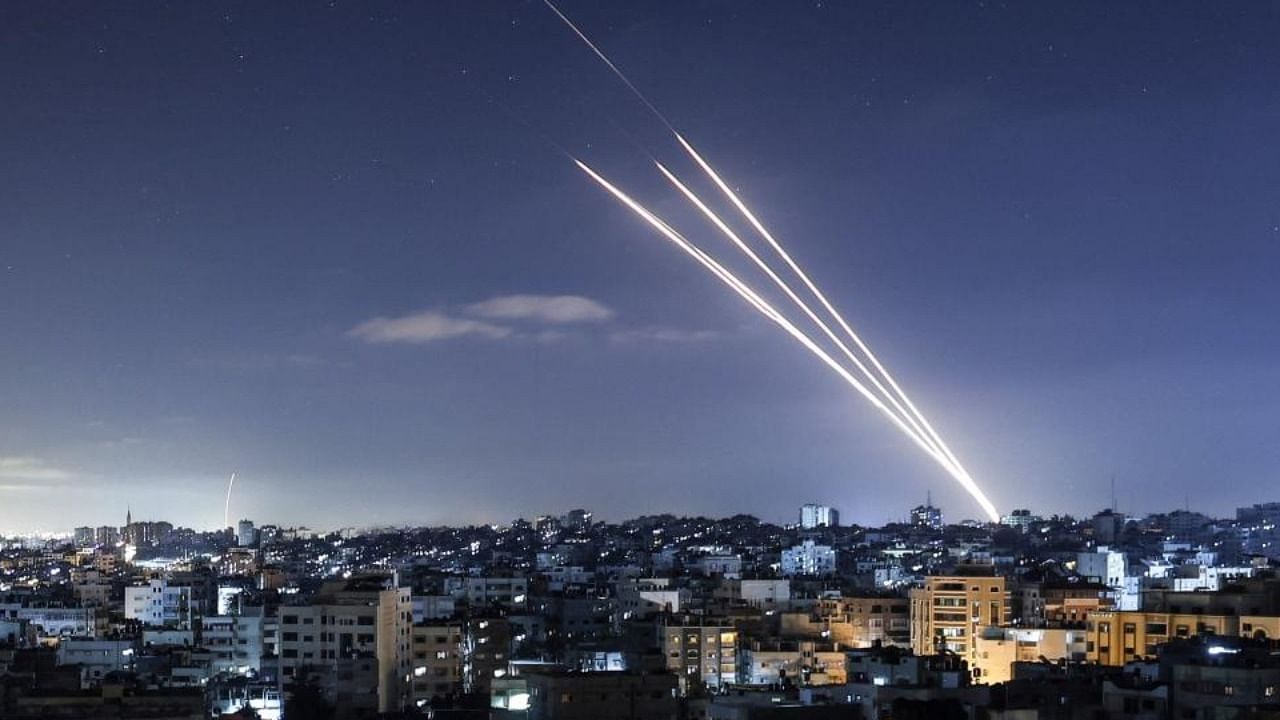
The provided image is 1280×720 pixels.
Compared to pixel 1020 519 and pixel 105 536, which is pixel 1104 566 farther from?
pixel 105 536

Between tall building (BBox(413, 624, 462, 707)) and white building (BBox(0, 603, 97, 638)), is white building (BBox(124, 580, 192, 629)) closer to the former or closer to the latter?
white building (BBox(0, 603, 97, 638))

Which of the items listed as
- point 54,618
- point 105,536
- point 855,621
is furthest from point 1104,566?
point 105,536

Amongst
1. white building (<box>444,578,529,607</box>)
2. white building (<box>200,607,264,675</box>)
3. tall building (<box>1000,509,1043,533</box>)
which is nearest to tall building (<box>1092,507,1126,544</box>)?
tall building (<box>1000,509,1043,533</box>)

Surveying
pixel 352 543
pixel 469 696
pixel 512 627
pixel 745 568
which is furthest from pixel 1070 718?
pixel 352 543

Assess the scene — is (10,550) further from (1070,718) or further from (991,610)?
(1070,718)

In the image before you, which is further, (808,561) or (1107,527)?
(1107,527)

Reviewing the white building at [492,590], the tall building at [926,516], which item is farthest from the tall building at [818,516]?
the white building at [492,590]

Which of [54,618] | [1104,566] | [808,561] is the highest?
[1104,566]
